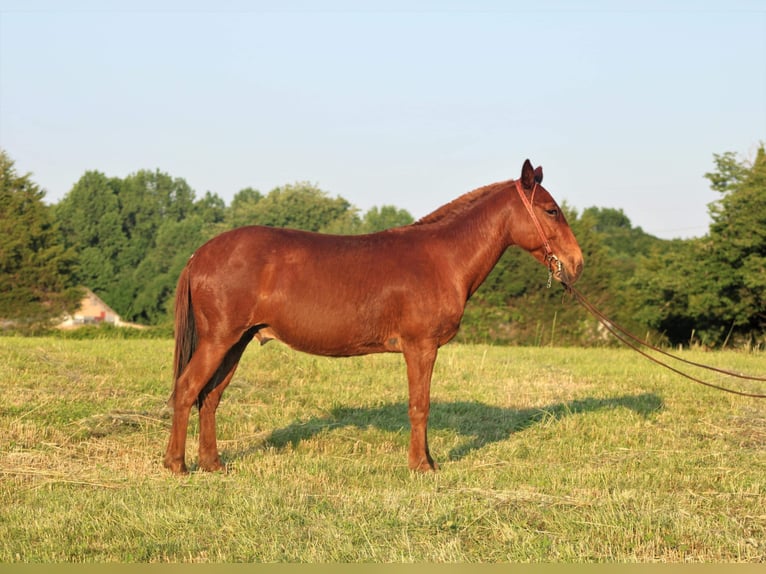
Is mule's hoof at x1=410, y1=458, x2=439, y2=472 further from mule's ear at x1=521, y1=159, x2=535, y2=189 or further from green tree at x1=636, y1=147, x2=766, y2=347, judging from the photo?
green tree at x1=636, y1=147, x2=766, y2=347

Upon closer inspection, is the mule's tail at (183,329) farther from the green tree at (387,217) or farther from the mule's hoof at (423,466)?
the green tree at (387,217)

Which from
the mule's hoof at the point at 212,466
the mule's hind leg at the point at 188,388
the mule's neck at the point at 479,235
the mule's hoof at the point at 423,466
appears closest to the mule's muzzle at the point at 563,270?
the mule's neck at the point at 479,235

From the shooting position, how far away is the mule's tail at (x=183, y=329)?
7965 millimetres

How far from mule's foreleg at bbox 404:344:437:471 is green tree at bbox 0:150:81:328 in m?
35.5

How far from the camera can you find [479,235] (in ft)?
27.3

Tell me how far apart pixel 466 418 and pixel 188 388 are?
4.44 meters

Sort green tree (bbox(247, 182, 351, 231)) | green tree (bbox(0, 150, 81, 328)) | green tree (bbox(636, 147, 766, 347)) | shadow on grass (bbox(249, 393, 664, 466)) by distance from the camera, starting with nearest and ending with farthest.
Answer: shadow on grass (bbox(249, 393, 664, 466)), green tree (bbox(636, 147, 766, 347)), green tree (bbox(0, 150, 81, 328)), green tree (bbox(247, 182, 351, 231))

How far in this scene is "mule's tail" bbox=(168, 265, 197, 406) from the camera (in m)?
7.96

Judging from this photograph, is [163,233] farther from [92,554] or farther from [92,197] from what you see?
[92,554]

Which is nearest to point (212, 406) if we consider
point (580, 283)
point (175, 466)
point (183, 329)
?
point (175, 466)

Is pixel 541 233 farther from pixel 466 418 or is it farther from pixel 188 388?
pixel 188 388

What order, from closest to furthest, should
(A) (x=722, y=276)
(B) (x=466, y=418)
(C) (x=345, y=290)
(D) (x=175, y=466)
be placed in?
(D) (x=175, y=466)
(C) (x=345, y=290)
(B) (x=466, y=418)
(A) (x=722, y=276)

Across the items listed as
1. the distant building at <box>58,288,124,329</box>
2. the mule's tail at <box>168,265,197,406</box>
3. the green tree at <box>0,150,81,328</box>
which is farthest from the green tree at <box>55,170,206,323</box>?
the mule's tail at <box>168,265,197,406</box>

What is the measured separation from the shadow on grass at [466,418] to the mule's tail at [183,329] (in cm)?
134
